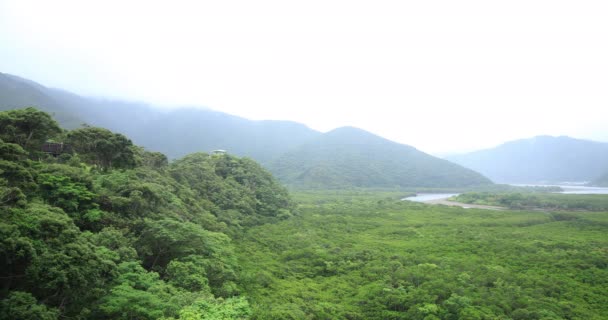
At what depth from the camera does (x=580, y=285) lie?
25312 millimetres

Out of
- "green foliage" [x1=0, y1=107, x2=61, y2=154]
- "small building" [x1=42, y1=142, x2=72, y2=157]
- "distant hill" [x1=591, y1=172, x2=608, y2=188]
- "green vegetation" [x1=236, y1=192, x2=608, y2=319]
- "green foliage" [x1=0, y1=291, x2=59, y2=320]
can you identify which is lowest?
"green vegetation" [x1=236, y1=192, x2=608, y2=319]

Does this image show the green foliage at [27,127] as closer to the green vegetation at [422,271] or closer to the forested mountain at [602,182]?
the green vegetation at [422,271]

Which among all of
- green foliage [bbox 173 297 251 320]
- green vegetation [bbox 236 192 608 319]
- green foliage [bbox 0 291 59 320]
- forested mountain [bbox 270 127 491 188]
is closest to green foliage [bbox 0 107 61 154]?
green vegetation [bbox 236 192 608 319]

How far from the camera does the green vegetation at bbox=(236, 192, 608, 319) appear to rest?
805 inches

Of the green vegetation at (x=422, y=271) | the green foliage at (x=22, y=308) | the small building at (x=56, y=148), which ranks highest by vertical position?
the small building at (x=56, y=148)

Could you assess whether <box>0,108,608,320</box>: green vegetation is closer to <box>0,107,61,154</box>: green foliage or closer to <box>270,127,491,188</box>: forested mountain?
<box>0,107,61,154</box>: green foliage

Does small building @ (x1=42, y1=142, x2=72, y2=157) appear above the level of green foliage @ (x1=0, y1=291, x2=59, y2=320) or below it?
above

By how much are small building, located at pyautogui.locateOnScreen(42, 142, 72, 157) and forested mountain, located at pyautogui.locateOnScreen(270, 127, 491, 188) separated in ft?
332

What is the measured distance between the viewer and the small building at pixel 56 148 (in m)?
31.8

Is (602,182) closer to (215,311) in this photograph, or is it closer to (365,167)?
(365,167)

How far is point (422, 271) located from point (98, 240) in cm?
2184

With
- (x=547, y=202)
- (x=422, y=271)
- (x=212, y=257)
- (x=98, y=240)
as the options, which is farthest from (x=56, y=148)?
(x=547, y=202)

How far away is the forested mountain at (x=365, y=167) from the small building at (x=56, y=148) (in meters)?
101

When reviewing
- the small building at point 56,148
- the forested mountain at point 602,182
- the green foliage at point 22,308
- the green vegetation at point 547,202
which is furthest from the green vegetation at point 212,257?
the forested mountain at point 602,182
